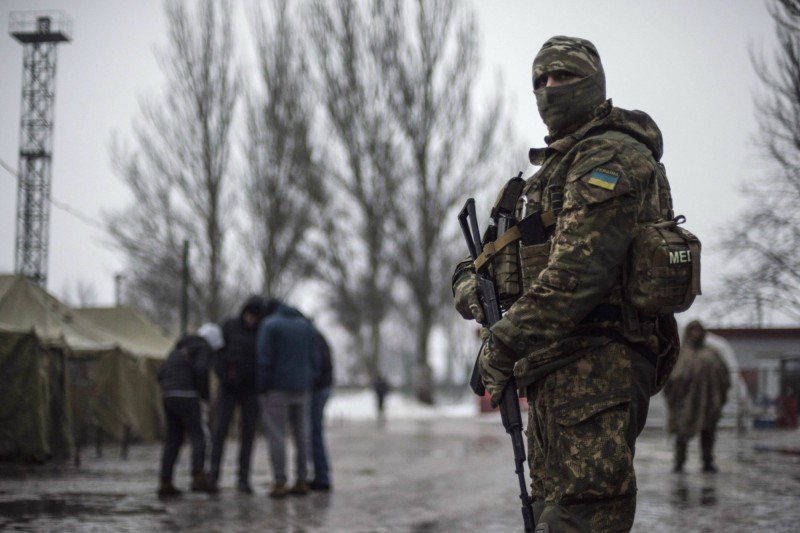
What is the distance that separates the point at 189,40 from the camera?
31609 mm

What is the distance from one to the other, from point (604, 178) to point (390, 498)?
6667 mm

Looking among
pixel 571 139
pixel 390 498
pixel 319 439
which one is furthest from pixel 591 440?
pixel 319 439

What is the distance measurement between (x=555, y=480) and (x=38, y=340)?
12503mm

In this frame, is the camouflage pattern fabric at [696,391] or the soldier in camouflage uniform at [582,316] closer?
the soldier in camouflage uniform at [582,316]

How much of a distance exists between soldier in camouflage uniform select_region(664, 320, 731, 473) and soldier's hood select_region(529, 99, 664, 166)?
8561mm

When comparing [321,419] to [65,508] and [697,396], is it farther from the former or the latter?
[697,396]

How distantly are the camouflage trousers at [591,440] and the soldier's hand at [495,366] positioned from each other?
0.45 ft

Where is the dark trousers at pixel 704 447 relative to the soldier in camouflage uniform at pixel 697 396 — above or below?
below

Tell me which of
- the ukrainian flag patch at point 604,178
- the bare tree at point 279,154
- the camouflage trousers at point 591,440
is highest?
the bare tree at point 279,154

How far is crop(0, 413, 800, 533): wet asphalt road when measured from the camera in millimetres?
7695

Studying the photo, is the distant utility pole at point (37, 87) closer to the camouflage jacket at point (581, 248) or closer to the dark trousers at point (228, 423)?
the dark trousers at point (228, 423)

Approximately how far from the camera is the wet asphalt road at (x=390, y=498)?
7.70m

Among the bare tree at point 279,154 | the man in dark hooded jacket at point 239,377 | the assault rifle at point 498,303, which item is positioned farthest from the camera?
the bare tree at point 279,154

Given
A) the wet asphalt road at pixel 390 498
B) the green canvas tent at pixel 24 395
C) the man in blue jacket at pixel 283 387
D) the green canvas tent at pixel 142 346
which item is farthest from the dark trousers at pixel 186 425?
the green canvas tent at pixel 142 346
